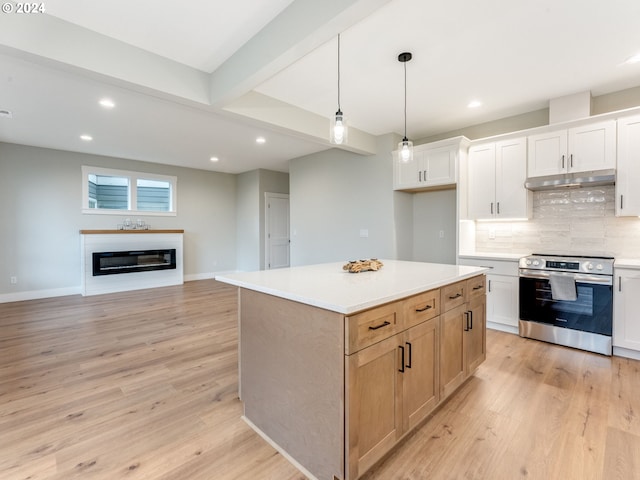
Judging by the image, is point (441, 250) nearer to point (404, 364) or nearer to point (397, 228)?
point (397, 228)

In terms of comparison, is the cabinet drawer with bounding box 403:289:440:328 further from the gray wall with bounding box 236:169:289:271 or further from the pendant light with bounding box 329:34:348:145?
the gray wall with bounding box 236:169:289:271

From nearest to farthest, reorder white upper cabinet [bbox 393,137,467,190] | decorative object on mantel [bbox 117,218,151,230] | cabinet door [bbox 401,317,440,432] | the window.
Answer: cabinet door [bbox 401,317,440,432]
white upper cabinet [bbox 393,137,467,190]
the window
decorative object on mantel [bbox 117,218,151,230]

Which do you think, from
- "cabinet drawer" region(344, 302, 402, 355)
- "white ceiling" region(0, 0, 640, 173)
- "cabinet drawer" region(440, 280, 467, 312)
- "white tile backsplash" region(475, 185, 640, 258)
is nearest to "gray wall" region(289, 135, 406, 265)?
"white ceiling" region(0, 0, 640, 173)

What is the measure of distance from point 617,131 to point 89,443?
16.4 ft

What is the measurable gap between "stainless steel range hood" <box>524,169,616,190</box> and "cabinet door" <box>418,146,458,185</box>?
2.84ft

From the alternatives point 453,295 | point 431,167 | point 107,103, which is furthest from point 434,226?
point 107,103

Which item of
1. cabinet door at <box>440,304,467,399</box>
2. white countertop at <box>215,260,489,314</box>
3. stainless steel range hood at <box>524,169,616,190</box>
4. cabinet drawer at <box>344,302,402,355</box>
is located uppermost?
stainless steel range hood at <box>524,169,616,190</box>

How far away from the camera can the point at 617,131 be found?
3.04m

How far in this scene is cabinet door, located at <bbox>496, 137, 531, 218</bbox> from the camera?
363cm

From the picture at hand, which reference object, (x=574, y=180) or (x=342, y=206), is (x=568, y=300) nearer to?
(x=574, y=180)

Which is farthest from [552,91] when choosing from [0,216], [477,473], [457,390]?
[0,216]

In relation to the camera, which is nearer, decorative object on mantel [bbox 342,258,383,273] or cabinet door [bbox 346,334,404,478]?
cabinet door [bbox 346,334,404,478]

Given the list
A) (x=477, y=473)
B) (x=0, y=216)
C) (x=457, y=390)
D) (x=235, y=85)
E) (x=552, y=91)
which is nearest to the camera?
(x=477, y=473)

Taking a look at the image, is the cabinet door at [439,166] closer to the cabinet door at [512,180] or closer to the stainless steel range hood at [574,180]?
the cabinet door at [512,180]
